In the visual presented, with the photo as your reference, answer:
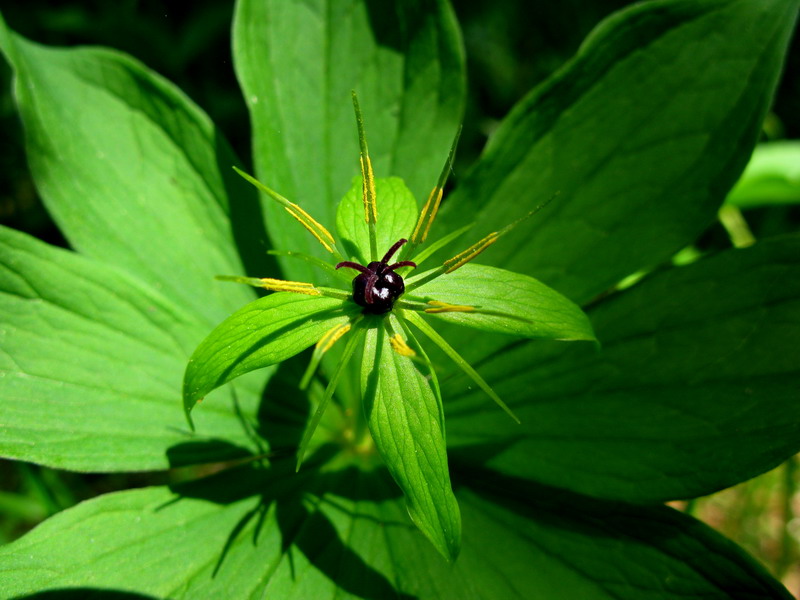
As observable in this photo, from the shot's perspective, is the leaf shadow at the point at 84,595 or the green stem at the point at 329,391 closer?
the green stem at the point at 329,391

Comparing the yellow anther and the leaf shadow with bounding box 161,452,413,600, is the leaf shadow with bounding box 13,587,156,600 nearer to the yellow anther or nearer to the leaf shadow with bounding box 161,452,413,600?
the leaf shadow with bounding box 161,452,413,600

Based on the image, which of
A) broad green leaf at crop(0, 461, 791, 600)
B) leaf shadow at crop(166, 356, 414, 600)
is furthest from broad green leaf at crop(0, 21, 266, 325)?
broad green leaf at crop(0, 461, 791, 600)

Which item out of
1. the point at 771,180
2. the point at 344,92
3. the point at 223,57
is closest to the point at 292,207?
the point at 344,92

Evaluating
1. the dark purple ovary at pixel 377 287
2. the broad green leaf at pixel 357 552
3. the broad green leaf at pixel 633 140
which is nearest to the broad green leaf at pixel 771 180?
the broad green leaf at pixel 633 140

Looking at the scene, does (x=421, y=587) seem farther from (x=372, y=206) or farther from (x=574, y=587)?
(x=372, y=206)

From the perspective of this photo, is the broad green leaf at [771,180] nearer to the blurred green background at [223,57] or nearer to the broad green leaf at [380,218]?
the blurred green background at [223,57]

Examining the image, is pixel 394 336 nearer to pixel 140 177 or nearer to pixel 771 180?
pixel 140 177
